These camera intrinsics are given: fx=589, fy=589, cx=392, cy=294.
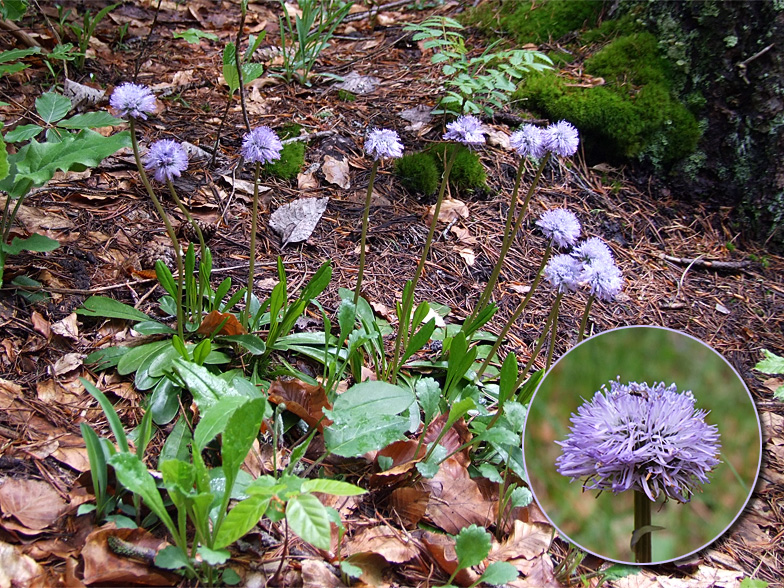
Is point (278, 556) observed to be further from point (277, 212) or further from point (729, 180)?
point (729, 180)

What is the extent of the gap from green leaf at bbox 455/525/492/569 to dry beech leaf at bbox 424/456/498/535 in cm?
23

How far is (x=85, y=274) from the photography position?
2.37 m

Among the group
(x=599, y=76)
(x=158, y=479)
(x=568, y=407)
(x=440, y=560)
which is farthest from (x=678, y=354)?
(x=599, y=76)

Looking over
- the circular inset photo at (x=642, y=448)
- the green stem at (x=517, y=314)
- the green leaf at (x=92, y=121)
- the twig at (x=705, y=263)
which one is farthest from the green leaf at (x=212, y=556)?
the twig at (x=705, y=263)

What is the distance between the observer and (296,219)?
2871 mm

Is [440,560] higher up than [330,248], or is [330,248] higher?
[330,248]

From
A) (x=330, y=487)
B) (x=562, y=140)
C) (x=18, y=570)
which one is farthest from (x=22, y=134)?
(x=562, y=140)

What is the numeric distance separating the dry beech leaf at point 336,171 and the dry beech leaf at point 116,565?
2.08 metres

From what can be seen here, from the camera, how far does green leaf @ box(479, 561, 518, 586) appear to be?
150 cm

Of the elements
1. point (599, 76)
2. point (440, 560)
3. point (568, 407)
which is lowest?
point (440, 560)

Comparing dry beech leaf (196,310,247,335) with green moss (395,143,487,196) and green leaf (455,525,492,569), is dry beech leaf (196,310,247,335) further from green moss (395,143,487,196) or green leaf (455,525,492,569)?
green moss (395,143,487,196)

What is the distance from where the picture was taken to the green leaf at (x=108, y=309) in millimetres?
2135

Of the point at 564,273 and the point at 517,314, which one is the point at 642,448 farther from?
the point at 517,314

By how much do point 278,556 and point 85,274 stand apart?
146 cm
